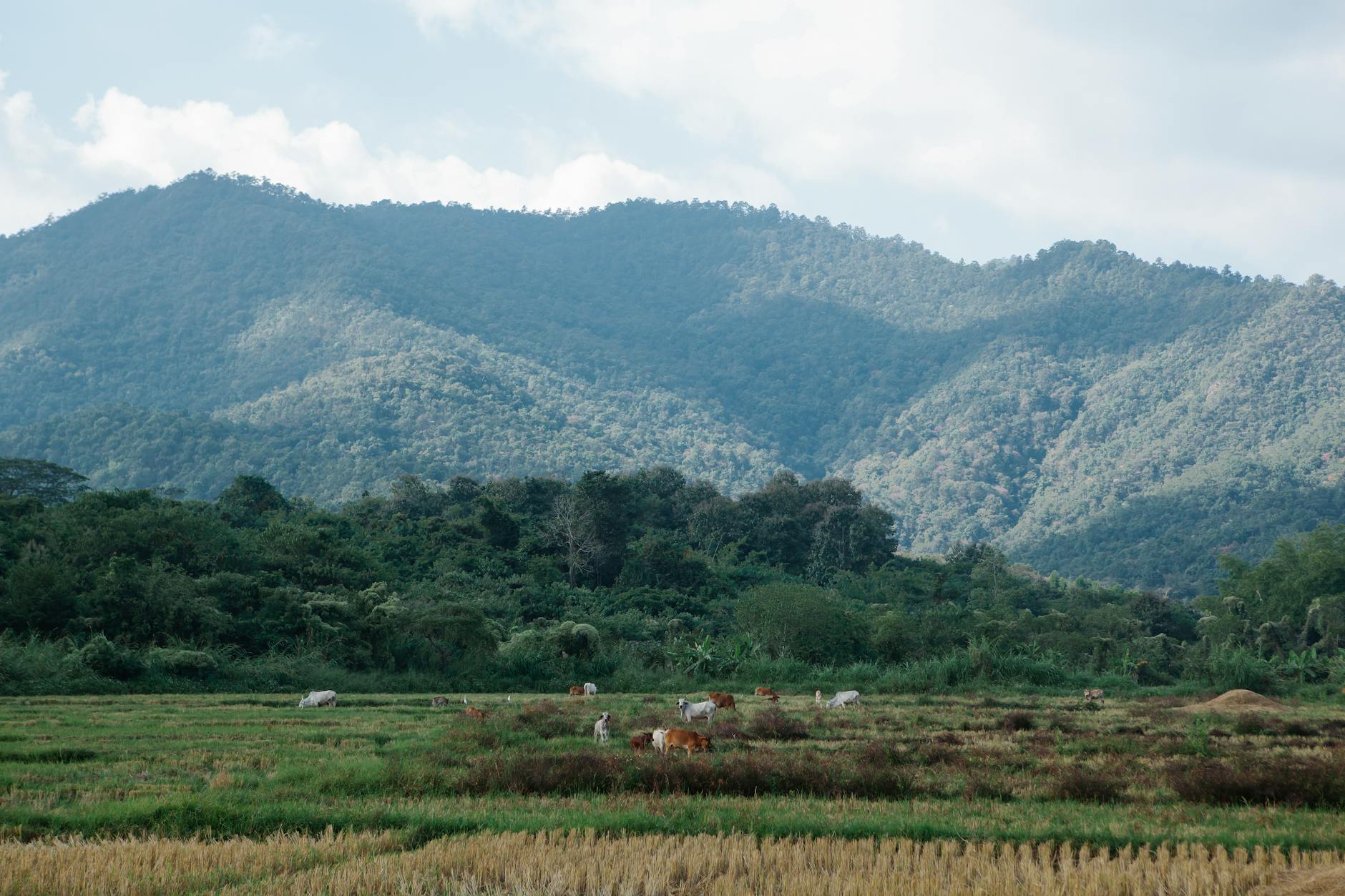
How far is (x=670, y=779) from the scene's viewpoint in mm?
12859

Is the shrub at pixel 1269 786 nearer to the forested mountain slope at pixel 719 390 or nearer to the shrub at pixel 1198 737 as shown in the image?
the shrub at pixel 1198 737

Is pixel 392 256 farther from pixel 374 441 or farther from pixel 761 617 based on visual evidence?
pixel 761 617

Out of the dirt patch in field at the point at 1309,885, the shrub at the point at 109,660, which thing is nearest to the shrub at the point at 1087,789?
the dirt patch in field at the point at 1309,885

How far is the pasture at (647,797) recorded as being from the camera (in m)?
8.62

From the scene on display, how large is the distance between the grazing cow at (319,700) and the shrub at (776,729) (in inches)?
419

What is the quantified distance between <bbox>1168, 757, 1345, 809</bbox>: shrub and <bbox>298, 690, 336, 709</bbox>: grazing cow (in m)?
18.4

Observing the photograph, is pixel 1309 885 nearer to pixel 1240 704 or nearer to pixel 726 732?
pixel 726 732

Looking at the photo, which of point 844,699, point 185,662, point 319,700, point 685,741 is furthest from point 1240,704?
point 185,662

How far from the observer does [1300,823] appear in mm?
10648

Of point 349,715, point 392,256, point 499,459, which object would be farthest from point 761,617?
point 392,256

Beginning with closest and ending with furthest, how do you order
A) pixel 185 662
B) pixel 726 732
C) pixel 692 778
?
pixel 692 778
pixel 726 732
pixel 185 662

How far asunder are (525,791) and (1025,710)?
50.9 ft

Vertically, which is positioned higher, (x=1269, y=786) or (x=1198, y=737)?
(x=1269, y=786)

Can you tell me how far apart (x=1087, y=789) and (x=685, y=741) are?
221 inches
